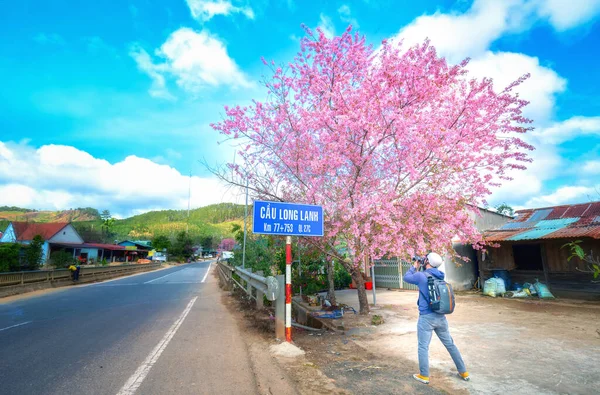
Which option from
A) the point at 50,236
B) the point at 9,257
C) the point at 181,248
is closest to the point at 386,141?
the point at 9,257

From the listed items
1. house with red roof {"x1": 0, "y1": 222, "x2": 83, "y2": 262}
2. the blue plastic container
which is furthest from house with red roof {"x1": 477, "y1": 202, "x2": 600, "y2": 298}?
house with red roof {"x1": 0, "y1": 222, "x2": 83, "y2": 262}

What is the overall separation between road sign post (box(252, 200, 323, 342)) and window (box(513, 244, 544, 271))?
12722 millimetres

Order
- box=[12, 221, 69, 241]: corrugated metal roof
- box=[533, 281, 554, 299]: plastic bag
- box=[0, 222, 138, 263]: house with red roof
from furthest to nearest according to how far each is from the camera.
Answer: box=[12, 221, 69, 241]: corrugated metal roof → box=[0, 222, 138, 263]: house with red roof → box=[533, 281, 554, 299]: plastic bag

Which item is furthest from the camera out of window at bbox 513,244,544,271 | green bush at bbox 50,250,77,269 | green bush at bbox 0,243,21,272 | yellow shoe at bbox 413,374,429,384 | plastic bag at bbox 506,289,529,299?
green bush at bbox 50,250,77,269

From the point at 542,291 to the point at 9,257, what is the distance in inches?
1114

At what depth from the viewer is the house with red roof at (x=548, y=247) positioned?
11.8 meters

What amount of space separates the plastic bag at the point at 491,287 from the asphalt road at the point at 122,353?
1072 cm

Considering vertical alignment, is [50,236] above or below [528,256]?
above

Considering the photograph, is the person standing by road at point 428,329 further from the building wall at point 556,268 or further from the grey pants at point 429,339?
A: the building wall at point 556,268

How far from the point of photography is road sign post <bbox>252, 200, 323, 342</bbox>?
6168mm

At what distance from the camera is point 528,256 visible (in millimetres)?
14930

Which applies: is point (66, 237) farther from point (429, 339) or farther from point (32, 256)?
point (429, 339)

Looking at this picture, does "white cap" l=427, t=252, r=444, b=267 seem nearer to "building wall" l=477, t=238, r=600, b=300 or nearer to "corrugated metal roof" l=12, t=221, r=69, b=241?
"building wall" l=477, t=238, r=600, b=300

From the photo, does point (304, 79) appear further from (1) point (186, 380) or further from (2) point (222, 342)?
(1) point (186, 380)
